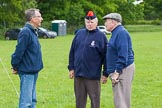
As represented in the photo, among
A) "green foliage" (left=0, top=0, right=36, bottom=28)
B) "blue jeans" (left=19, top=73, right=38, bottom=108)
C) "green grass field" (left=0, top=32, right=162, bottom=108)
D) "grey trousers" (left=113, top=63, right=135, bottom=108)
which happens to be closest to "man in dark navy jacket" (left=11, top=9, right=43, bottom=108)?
"blue jeans" (left=19, top=73, right=38, bottom=108)

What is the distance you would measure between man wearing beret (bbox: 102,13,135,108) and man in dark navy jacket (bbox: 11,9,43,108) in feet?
3.92

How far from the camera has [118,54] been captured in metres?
6.90

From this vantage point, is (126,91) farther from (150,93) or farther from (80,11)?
(80,11)

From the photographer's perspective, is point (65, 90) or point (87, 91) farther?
point (65, 90)

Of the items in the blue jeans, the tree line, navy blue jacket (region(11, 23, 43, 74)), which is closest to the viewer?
navy blue jacket (region(11, 23, 43, 74))

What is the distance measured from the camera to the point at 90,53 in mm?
7461

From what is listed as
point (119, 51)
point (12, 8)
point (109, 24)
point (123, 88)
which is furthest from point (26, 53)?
point (12, 8)

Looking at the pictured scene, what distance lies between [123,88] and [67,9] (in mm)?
56294

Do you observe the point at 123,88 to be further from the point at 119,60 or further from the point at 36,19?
the point at 36,19

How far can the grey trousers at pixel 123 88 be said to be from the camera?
23.1 ft

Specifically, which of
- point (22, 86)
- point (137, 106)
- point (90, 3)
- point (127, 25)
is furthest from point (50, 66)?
point (127, 25)

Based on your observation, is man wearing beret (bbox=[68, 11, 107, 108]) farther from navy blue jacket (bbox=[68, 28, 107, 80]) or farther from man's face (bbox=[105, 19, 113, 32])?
man's face (bbox=[105, 19, 113, 32])

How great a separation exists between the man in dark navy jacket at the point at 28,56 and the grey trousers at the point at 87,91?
Result: 0.77 meters

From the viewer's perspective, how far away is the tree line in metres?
51.2
